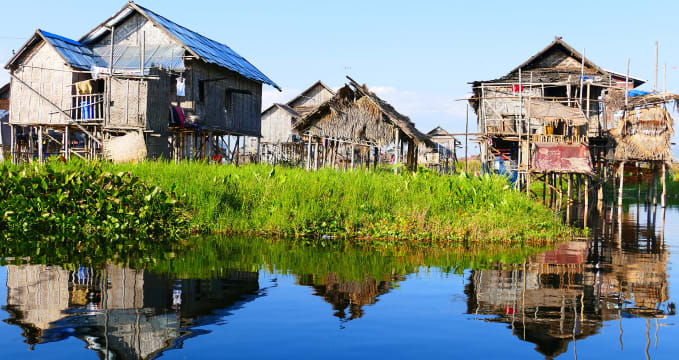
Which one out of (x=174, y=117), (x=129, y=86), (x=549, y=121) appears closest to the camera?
(x=129, y=86)

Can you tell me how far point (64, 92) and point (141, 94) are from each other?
5297 mm

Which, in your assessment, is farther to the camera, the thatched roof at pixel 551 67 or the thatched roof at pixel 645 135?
the thatched roof at pixel 551 67

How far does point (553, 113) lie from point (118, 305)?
18019 millimetres

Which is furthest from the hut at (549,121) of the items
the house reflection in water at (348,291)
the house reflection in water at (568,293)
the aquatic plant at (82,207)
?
the house reflection in water at (348,291)

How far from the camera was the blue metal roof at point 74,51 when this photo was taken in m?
21.7

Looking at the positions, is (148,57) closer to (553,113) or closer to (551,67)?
(553,113)

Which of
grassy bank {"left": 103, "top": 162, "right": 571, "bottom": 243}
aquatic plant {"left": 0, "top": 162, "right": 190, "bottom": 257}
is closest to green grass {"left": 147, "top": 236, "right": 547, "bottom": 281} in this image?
grassy bank {"left": 103, "top": 162, "right": 571, "bottom": 243}

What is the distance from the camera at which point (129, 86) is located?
18.5m

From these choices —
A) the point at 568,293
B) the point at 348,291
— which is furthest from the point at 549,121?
the point at 348,291

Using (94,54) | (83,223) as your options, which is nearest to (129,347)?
(83,223)

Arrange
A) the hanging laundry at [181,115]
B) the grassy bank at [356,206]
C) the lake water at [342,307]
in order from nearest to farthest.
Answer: the lake water at [342,307]
the grassy bank at [356,206]
the hanging laundry at [181,115]

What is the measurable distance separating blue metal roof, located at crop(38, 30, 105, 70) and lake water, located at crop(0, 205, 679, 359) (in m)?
14.8

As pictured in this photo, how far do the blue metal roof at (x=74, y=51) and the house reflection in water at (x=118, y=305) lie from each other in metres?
15.4

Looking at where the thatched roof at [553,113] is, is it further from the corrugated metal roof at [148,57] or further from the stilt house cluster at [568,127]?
the corrugated metal roof at [148,57]
